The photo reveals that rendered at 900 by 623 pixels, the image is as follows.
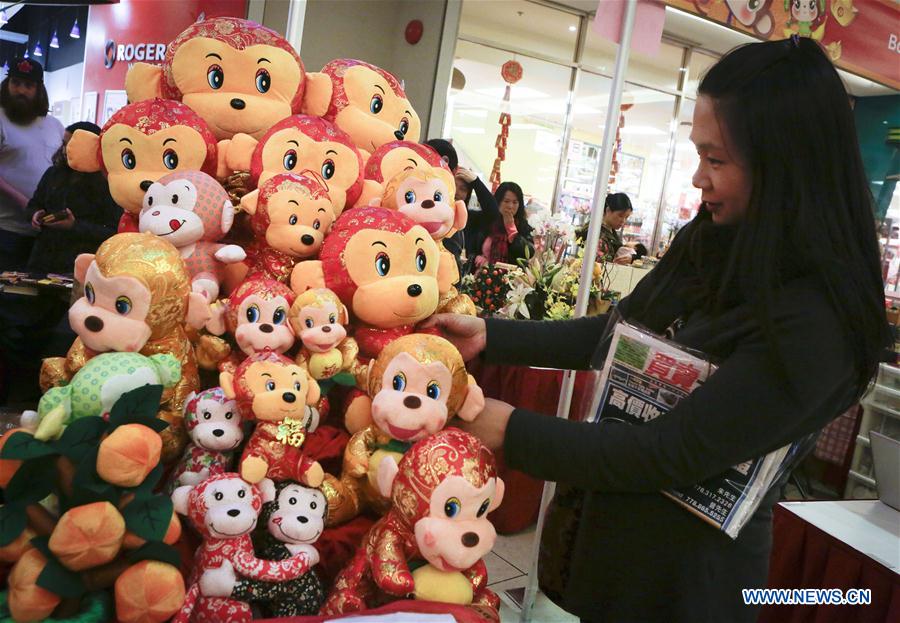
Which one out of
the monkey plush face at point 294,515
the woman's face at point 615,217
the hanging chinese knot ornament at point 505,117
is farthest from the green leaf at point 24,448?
the hanging chinese knot ornament at point 505,117

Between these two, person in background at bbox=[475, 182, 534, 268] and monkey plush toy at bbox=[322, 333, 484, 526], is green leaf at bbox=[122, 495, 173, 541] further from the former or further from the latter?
person in background at bbox=[475, 182, 534, 268]

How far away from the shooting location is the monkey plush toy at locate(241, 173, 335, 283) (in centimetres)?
134

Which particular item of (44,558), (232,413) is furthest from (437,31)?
(44,558)

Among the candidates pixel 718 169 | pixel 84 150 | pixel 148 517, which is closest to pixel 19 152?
pixel 84 150

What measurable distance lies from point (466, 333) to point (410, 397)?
1.07 feet

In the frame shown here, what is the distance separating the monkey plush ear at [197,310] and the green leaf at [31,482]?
393 millimetres

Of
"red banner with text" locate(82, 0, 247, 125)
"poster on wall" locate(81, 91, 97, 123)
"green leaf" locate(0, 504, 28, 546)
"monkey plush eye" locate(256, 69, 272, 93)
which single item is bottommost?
"green leaf" locate(0, 504, 28, 546)

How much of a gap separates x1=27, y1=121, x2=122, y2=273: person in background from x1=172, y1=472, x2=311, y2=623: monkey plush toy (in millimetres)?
2604

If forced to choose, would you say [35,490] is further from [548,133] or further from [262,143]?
[548,133]

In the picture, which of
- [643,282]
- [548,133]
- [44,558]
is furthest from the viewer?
[548,133]

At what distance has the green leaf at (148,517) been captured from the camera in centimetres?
92

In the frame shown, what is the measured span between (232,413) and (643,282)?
2.71 ft

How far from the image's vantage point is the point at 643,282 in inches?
52.3

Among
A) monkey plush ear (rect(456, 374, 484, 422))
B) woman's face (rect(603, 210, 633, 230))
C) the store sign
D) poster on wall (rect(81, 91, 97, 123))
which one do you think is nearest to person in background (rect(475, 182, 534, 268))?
woman's face (rect(603, 210, 633, 230))
